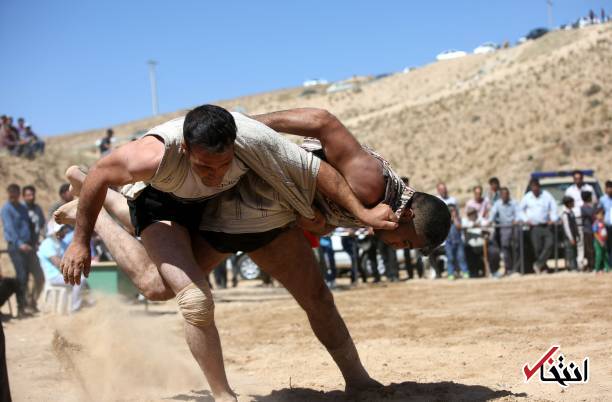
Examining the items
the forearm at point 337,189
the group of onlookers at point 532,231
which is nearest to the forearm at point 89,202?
the forearm at point 337,189

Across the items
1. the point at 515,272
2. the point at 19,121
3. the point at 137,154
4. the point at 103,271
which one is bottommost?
the point at 515,272

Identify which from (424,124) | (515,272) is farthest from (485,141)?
(515,272)

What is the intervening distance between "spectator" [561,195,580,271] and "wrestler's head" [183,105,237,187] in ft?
35.8

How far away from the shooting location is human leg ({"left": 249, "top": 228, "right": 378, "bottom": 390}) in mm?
4902

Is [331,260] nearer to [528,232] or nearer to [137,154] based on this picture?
[528,232]

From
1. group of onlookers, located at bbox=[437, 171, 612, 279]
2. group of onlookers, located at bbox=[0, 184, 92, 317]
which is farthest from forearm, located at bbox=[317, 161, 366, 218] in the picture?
group of onlookers, located at bbox=[437, 171, 612, 279]

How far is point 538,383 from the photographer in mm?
4996

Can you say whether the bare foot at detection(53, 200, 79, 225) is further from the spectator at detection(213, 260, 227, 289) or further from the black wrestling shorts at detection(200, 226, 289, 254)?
the spectator at detection(213, 260, 227, 289)

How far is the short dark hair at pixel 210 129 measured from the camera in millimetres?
3975

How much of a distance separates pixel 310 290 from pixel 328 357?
1907 mm

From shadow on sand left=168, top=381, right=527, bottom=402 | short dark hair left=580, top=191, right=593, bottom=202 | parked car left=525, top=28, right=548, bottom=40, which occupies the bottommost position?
shadow on sand left=168, top=381, right=527, bottom=402

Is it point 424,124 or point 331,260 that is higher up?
point 424,124

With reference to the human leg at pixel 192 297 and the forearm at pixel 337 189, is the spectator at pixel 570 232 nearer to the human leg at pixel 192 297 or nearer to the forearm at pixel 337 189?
the forearm at pixel 337 189

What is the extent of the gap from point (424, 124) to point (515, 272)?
33.7 meters
